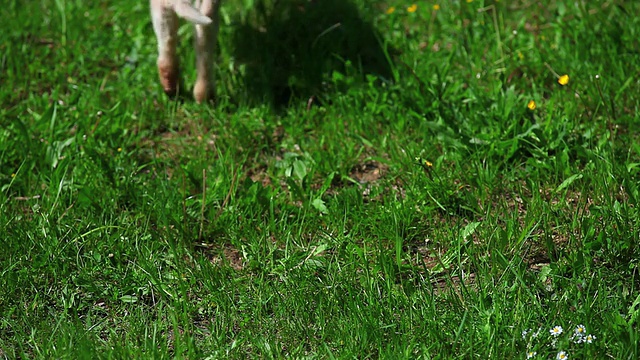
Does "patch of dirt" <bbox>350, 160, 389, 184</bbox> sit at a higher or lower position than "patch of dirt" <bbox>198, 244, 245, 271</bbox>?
higher

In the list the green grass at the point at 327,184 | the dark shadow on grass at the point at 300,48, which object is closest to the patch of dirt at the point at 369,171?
the green grass at the point at 327,184

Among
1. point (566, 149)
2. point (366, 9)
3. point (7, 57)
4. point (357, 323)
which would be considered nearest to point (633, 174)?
point (566, 149)

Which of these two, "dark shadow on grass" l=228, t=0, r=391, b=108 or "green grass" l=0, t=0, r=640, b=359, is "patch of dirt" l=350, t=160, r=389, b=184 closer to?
"green grass" l=0, t=0, r=640, b=359

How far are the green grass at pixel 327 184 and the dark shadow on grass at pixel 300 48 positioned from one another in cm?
1

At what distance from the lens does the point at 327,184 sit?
378cm

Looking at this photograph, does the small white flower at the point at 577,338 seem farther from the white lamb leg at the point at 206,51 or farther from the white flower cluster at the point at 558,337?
the white lamb leg at the point at 206,51

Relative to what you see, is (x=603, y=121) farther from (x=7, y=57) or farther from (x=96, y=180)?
(x=7, y=57)

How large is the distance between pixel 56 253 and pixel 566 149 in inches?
87.3

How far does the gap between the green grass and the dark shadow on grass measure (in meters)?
0.01

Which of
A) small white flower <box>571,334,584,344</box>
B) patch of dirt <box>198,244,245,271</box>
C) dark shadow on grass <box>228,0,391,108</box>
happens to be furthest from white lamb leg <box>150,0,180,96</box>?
small white flower <box>571,334,584,344</box>

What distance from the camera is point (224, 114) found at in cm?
441

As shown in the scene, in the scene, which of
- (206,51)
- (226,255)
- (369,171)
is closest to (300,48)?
(206,51)

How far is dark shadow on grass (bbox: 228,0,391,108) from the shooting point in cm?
461

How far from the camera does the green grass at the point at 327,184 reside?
9.82 ft
